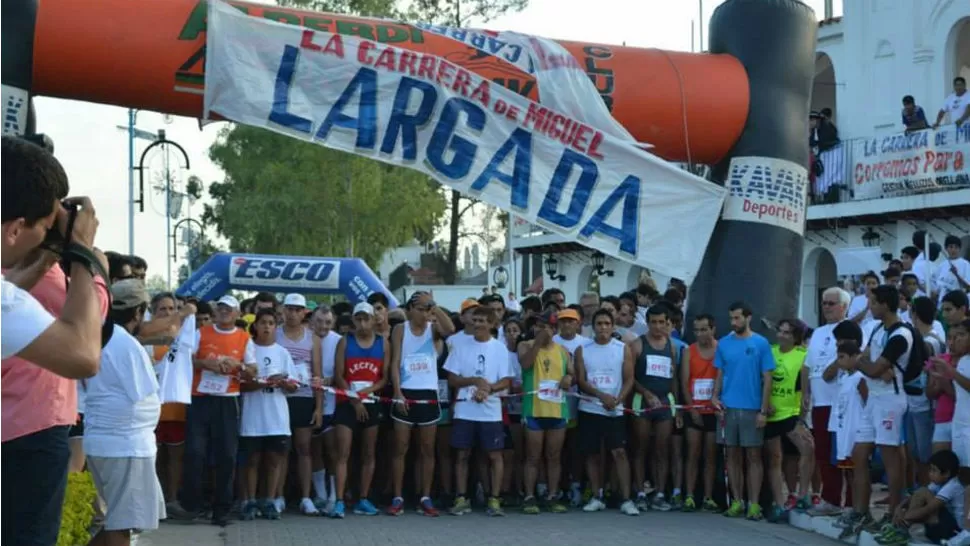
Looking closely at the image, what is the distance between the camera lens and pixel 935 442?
10617mm

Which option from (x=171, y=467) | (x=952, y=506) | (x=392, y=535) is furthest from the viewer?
(x=171, y=467)

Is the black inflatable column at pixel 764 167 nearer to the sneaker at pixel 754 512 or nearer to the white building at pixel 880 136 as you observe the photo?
the sneaker at pixel 754 512

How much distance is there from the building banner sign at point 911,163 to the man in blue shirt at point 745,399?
34.0ft

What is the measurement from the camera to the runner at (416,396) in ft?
43.4

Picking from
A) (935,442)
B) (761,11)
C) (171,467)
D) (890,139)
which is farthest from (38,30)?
(890,139)

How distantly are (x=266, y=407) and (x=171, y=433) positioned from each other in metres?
0.81

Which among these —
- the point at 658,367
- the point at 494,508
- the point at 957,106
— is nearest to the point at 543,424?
the point at 494,508

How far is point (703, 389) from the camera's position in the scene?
13609 millimetres

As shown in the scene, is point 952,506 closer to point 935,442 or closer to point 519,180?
point 935,442

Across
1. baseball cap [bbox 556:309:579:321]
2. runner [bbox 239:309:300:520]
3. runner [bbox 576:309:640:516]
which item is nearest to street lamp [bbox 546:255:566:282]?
baseball cap [bbox 556:309:579:321]

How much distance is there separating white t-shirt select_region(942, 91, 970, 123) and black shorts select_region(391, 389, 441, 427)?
471 inches

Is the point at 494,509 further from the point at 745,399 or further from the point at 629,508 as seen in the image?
the point at 745,399

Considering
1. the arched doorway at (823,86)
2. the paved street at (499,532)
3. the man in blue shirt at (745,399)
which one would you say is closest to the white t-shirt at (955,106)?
the arched doorway at (823,86)

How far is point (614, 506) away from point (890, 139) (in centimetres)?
1239
